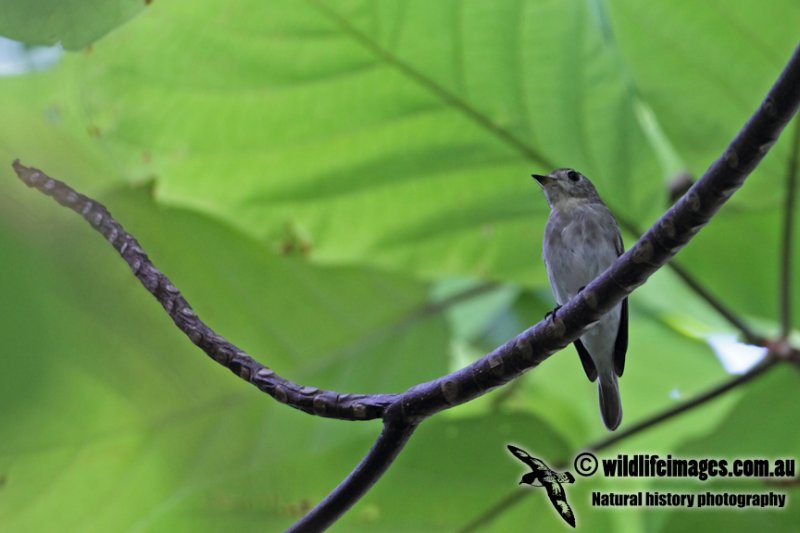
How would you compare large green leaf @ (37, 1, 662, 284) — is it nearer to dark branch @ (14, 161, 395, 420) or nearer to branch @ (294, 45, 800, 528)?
dark branch @ (14, 161, 395, 420)

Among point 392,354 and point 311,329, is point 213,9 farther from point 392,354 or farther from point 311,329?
point 392,354

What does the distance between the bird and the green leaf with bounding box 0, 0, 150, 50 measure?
2.16 feet

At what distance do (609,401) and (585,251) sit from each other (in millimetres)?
226

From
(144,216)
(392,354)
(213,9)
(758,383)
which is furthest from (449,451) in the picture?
(213,9)

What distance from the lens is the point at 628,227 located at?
1609mm

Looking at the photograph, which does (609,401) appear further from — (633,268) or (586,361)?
(633,268)

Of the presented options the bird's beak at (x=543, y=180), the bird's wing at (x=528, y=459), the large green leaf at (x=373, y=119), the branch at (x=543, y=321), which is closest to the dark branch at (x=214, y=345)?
the branch at (x=543, y=321)

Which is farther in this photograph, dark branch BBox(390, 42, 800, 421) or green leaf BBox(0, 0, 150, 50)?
→ green leaf BBox(0, 0, 150, 50)

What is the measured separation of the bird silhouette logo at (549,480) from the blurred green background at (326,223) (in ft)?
0.12

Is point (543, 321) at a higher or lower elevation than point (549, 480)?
lower

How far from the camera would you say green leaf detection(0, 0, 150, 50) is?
0.97 metres

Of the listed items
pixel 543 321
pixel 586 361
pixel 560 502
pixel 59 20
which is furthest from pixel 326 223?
pixel 543 321

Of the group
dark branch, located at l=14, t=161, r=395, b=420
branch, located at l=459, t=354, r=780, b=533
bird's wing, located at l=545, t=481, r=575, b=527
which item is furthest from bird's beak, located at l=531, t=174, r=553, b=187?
dark branch, located at l=14, t=161, r=395, b=420

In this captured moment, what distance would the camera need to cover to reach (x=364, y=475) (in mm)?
887
